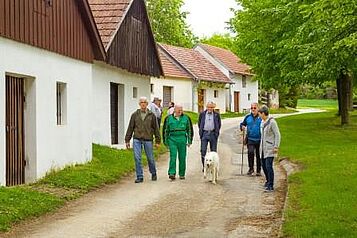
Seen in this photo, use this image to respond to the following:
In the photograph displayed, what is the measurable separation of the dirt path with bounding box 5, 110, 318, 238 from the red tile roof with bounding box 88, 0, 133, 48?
6.52 meters

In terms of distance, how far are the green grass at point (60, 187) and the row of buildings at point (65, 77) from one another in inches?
17.9

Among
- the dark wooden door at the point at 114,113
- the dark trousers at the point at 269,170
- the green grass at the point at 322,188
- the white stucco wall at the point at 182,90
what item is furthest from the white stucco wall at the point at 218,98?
the dark trousers at the point at 269,170

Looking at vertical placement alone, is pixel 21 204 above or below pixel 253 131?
below

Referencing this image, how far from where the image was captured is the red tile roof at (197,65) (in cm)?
5275

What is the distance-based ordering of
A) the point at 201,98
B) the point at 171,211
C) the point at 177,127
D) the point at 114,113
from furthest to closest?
the point at 201,98
the point at 114,113
the point at 177,127
the point at 171,211

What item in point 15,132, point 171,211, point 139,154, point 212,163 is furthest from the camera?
point 139,154

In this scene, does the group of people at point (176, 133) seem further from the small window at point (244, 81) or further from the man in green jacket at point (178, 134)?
the small window at point (244, 81)

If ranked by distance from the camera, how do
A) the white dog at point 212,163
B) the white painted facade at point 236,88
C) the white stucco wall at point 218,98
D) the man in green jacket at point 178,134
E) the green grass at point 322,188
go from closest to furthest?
1. the green grass at point 322,188
2. the white dog at point 212,163
3. the man in green jacket at point 178,134
4. the white stucco wall at point 218,98
5. the white painted facade at point 236,88

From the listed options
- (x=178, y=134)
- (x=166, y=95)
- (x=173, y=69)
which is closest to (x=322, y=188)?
(x=178, y=134)

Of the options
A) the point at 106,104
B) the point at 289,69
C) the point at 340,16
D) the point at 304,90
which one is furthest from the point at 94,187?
the point at 304,90

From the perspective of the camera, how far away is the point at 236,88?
61.3 meters

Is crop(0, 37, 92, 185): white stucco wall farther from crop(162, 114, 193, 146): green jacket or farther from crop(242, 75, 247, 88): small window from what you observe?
crop(242, 75, 247, 88): small window

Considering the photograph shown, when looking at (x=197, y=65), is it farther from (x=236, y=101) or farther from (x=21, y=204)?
(x=21, y=204)

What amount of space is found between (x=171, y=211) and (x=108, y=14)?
11754 mm
